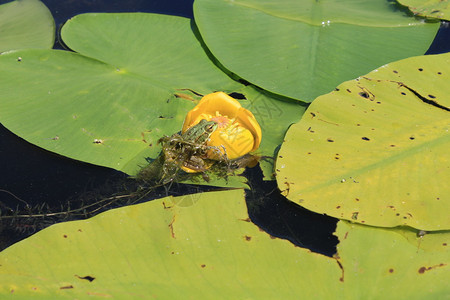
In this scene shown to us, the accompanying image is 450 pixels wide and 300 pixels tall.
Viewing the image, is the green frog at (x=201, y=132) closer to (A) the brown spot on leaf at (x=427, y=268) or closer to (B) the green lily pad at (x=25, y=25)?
(A) the brown spot on leaf at (x=427, y=268)

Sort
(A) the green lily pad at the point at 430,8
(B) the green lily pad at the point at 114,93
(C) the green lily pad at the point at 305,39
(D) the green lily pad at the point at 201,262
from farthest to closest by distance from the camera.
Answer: (A) the green lily pad at the point at 430,8, (C) the green lily pad at the point at 305,39, (B) the green lily pad at the point at 114,93, (D) the green lily pad at the point at 201,262

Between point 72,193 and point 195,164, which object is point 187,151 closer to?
point 195,164

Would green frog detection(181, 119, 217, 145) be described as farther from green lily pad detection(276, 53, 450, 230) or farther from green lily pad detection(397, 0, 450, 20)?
green lily pad detection(397, 0, 450, 20)

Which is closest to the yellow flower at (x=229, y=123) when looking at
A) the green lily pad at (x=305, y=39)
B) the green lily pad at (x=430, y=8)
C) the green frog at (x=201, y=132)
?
the green frog at (x=201, y=132)

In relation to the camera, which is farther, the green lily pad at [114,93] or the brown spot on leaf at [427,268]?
the green lily pad at [114,93]

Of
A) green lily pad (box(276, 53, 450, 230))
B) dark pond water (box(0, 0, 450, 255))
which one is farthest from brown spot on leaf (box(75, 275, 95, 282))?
green lily pad (box(276, 53, 450, 230))

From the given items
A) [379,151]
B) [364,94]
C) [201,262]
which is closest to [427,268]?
[379,151]

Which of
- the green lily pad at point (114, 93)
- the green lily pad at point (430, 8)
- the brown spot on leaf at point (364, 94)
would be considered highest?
the green lily pad at point (430, 8)
